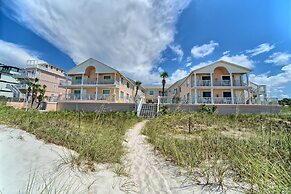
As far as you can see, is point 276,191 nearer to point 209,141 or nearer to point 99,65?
point 209,141

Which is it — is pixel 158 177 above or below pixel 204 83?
below

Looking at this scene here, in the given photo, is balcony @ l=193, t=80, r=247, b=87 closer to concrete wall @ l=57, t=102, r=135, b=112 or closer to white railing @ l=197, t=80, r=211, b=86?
white railing @ l=197, t=80, r=211, b=86

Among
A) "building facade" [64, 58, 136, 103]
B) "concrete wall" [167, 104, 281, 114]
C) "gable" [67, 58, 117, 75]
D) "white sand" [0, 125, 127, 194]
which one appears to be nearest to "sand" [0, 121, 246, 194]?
"white sand" [0, 125, 127, 194]

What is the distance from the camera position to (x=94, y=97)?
24438 mm

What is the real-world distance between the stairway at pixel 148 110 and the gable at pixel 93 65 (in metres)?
9.91

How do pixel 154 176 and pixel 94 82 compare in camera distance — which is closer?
pixel 154 176

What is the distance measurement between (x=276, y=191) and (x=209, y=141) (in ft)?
9.83

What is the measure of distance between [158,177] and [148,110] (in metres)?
14.2

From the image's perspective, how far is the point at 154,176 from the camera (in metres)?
3.20

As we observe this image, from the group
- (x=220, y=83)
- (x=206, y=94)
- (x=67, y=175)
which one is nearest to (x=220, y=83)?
(x=220, y=83)

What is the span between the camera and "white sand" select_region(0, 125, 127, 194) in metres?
2.29

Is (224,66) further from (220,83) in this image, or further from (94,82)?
(94,82)

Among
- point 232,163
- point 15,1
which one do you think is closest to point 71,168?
point 15,1

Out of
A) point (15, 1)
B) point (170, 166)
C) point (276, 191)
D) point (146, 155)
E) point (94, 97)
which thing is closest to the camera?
point (276, 191)
